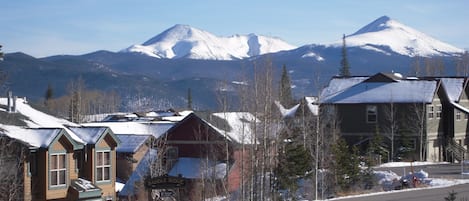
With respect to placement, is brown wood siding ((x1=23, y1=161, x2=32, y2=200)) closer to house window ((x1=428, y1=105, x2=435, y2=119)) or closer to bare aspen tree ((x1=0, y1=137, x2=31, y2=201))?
bare aspen tree ((x1=0, y1=137, x2=31, y2=201))

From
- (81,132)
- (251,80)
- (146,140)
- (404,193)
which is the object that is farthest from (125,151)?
(404,193)

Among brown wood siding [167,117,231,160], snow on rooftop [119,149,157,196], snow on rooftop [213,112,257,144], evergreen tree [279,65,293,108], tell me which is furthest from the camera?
evergreen tree [279,65,293,108]

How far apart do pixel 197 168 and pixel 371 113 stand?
59.4 feet

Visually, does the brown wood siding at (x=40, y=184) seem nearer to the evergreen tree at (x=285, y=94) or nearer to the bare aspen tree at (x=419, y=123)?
the evergreen tree at (x=285, y=94)

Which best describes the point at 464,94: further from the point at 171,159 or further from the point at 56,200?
the point at 56,200

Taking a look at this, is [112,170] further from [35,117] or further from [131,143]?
[131,143]

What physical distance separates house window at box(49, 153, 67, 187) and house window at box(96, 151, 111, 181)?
2.44m

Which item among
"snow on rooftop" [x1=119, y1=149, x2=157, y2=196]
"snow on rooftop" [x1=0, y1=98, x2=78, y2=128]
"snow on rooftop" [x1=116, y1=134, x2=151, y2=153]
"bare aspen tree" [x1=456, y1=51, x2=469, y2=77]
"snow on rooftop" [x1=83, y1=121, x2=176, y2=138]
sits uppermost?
"bare aspen tree" [x1=456, y1=51, x2=469, y2=77]

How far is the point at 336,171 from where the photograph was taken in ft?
125

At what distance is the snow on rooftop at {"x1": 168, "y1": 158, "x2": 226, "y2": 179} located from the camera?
1661 inches

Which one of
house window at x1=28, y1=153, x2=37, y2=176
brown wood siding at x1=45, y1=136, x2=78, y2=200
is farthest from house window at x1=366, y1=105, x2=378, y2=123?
house window at x1=28, y1=153, x2=37, y2=176

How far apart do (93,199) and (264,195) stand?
795 cm

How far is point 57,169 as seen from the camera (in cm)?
3631

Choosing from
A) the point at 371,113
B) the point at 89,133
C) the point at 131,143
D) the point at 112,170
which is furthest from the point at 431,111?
the point at 89,133
